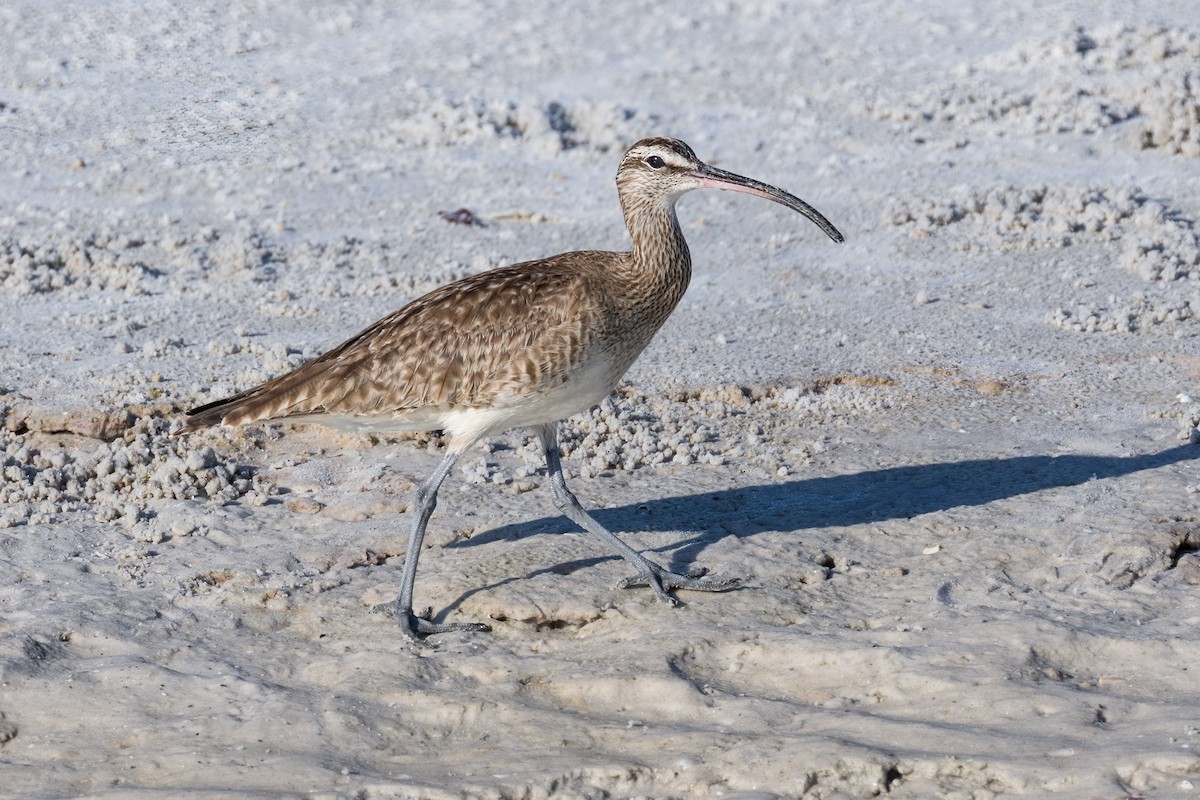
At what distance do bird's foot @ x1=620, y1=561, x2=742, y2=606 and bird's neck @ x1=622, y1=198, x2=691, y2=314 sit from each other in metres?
1.15

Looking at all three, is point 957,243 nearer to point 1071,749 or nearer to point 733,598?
point 733,598

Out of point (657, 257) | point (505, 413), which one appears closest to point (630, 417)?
point (657, 257)

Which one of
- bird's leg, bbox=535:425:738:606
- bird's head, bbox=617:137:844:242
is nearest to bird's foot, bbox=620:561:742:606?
bird's leg, bbox=535:425:738:606

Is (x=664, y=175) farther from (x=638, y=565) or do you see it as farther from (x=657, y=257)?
(x=638, y=565)

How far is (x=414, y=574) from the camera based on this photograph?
6.18 m

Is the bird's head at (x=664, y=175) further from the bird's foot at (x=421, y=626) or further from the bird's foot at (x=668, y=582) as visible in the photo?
the bird's foot at (x=421, y=626)

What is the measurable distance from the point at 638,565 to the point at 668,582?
0.46ft

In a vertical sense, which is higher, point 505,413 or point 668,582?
point 505,413

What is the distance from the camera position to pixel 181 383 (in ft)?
28.0

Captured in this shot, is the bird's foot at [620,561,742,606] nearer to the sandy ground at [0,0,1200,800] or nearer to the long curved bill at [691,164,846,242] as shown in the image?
the sandy ground at [0,0,1200,800]

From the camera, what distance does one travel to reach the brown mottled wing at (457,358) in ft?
20.8

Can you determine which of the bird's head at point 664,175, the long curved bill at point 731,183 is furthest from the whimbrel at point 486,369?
the long curved bill at point 731,183

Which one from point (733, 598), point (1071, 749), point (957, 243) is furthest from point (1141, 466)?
point (957, 243)

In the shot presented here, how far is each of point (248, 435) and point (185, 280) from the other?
2615 mm
